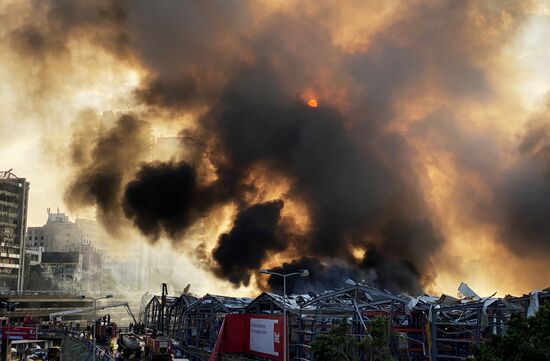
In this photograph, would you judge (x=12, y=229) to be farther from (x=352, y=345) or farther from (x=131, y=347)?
(x=352, y=345)

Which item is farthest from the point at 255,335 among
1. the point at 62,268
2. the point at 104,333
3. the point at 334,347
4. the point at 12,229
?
the point at 62,268

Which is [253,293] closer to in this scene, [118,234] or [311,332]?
[118,234]

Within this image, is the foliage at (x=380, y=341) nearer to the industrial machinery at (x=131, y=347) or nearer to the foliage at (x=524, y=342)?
the foliage at (x=524, y=342)

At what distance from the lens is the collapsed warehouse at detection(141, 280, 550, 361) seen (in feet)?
103

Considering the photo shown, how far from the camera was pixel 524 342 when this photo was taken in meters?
17.6

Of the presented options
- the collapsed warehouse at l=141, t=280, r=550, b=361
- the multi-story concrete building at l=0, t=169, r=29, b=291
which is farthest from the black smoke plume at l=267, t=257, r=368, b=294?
the multi-story concrete building at l=0, t=169, r=29, b=291

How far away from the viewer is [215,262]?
9950 cm

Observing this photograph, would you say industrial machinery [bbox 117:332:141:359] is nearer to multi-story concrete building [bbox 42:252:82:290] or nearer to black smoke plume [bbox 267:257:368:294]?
black smoke plume [bbox 267:257:368:294]

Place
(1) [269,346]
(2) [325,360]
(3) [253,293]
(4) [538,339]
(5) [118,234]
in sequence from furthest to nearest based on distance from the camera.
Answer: (5) [118,234] → (3) [253,293] → (1) [269,346] → (2) [325,360] → (4) [538,339]

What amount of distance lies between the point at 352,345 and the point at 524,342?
1642 centimetres

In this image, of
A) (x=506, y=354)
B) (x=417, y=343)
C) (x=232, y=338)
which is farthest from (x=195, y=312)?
(x=506, y=354)

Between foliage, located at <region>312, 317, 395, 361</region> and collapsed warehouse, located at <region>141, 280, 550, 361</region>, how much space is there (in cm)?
366

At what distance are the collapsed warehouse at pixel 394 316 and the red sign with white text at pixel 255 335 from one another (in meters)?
1.55

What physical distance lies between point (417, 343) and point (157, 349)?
1065 inches
